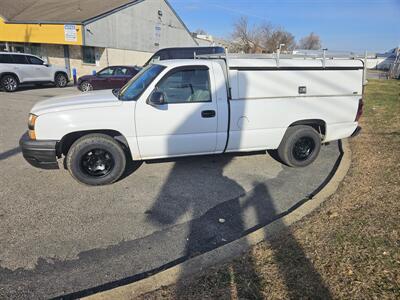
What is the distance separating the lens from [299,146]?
215 inches

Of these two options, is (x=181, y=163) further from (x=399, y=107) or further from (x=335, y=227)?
(x=399, y=107)

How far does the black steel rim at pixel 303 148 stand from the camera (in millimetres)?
5426

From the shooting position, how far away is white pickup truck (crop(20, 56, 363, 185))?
14.1 feet

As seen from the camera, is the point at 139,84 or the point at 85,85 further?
the point at 85,85

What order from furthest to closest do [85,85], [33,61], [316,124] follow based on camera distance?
[33,61] < [85,85] < [316,124]

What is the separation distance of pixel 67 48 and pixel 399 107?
22.3 meters

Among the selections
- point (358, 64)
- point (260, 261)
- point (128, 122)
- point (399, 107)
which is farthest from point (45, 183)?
point (399, 107)

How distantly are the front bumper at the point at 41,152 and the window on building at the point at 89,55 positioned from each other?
69.7 ft

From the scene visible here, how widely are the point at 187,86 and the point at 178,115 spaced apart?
479 mm

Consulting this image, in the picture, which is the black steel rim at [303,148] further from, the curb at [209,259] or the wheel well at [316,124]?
the curb at [209,259]

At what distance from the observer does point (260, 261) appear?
2865 mm

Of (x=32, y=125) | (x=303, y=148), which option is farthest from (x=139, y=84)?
(x=303, y=148)

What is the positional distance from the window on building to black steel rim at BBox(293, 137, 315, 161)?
71.6 ft

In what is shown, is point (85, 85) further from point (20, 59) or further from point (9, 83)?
point (9, 83)
